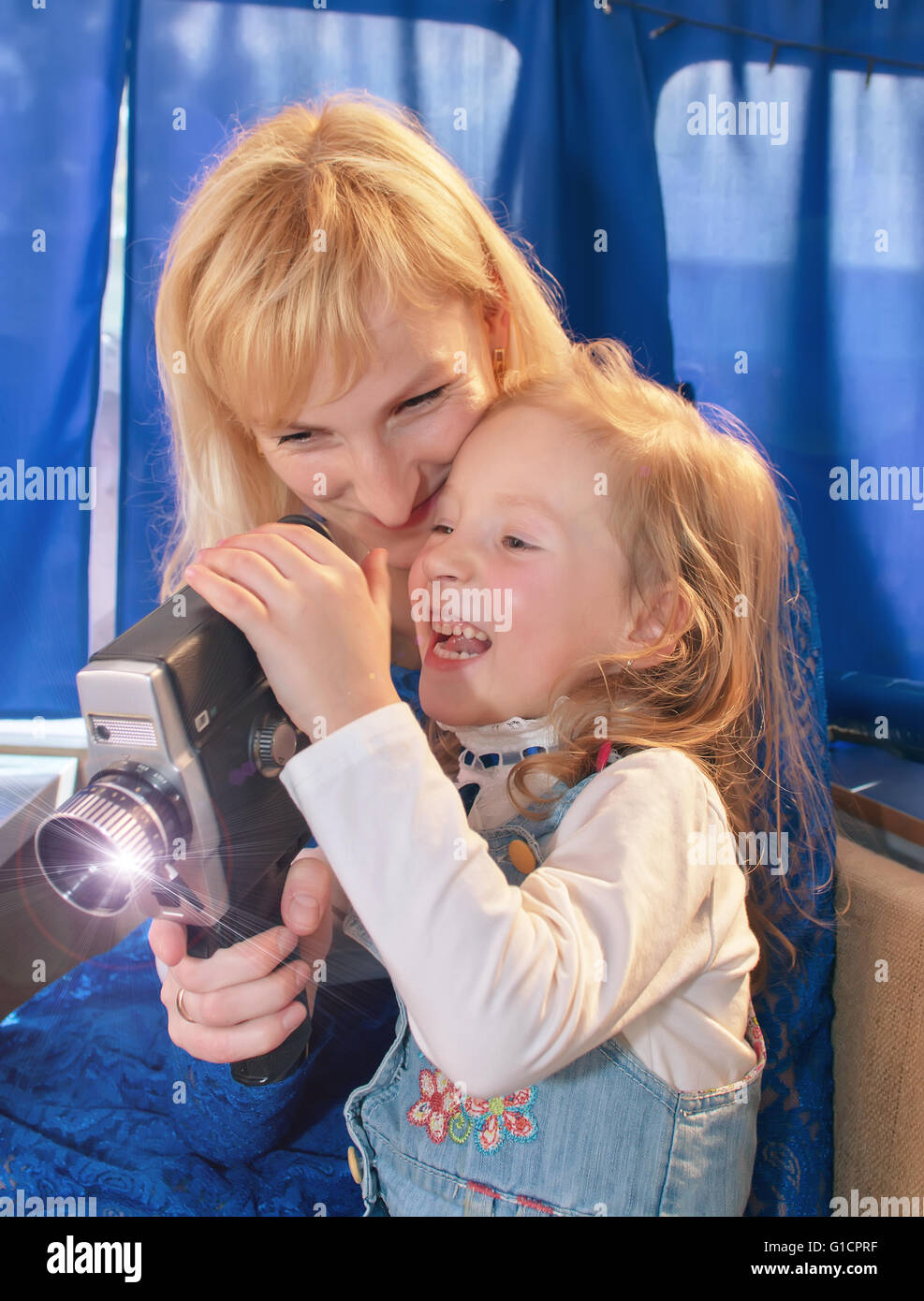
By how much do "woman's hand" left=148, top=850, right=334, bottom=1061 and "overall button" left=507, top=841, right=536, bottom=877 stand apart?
0.54ft

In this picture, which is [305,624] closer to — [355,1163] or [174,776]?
[174,776]

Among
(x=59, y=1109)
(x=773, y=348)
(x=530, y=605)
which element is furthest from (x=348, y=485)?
(x=773, y=348)

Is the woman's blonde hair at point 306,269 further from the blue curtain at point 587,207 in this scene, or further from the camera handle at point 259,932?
the blue curtain at point 587,207

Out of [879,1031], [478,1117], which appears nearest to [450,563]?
[478,1117]

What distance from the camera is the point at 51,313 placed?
148 cm

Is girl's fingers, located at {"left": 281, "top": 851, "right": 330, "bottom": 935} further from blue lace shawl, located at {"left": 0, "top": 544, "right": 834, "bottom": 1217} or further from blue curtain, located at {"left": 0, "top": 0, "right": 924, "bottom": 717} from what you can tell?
blue curtain, located at {"left": 0, "top": 0, "right": 924, "bottom": 717}

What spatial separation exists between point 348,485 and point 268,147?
0.37 meters

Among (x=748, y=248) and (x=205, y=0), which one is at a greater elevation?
(x=205, y=0)

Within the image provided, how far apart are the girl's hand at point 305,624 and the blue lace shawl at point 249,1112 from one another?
41 cm

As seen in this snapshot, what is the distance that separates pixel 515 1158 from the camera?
2.52ft

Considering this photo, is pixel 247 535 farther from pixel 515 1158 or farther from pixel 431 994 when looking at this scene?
pixel 515 1158

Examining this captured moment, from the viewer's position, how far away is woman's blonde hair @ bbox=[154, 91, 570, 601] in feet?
3.05

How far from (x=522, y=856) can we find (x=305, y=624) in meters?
0.29
